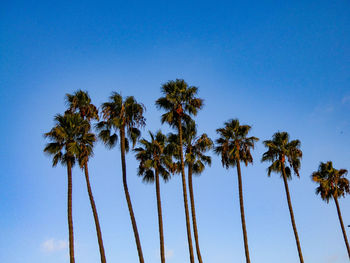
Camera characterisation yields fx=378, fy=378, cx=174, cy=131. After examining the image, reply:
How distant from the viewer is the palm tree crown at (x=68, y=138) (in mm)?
36688

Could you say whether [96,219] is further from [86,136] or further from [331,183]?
[331,183]

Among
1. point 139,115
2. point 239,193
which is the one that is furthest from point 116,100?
point 239,193

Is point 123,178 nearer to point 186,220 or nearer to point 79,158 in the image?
point 79,158

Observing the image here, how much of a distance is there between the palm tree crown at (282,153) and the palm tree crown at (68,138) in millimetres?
23174

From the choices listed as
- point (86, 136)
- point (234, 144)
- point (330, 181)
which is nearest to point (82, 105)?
point (86, 136)

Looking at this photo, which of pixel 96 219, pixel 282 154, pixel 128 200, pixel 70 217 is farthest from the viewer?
pixel 282 154

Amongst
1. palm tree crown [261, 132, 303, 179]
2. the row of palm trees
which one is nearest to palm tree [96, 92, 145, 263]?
the row of palm trees

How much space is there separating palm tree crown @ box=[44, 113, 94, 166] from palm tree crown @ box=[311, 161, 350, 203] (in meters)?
32.8

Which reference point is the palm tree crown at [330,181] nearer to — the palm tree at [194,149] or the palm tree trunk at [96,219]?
the palm tree at [194,149]

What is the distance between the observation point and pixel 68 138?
37281 millimetres

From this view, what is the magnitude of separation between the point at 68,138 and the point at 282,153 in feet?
86.7

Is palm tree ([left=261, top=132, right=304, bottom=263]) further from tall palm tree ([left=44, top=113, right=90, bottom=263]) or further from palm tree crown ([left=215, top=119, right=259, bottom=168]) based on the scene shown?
tall palm tree ([left=44, top=113, right=90, bottom=263])

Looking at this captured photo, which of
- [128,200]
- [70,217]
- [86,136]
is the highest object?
[86,136]

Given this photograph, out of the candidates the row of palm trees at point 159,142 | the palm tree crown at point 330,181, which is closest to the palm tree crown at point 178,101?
the row of palm trees at point 159,142
